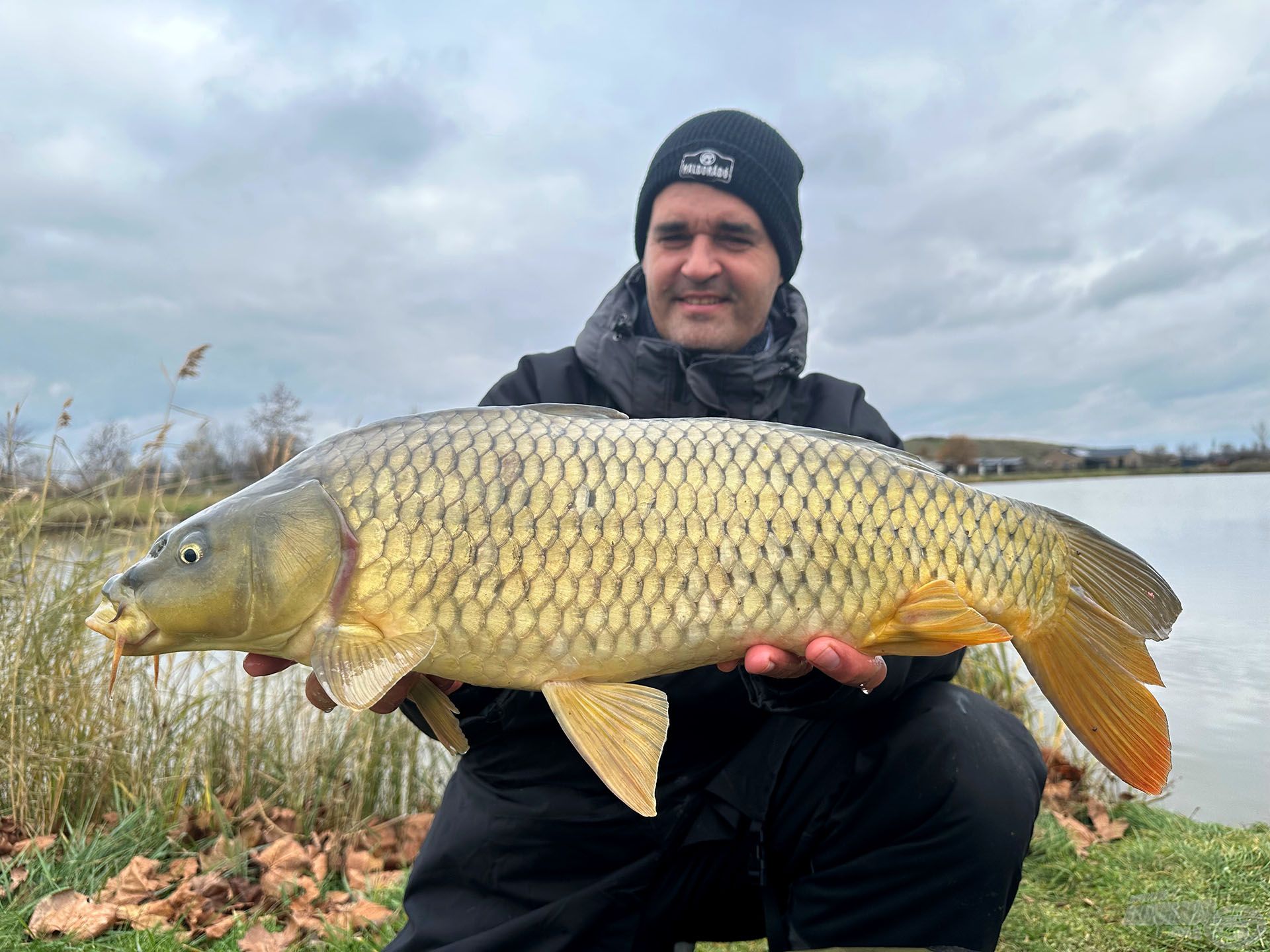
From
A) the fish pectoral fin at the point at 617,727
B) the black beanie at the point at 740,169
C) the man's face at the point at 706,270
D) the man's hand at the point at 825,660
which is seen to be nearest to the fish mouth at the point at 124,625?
the fish pectoral fin at the point at 617,727

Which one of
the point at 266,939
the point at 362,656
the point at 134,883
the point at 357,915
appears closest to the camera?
the point at 362,656

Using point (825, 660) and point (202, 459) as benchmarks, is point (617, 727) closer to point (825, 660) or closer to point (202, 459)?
point (825, 660)

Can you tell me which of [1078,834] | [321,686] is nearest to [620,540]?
[321,686]

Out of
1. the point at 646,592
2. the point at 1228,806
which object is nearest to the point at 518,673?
the point at 646,592

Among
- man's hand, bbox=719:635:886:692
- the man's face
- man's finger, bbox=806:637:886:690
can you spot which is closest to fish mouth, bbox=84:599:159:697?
man's hand, bbox=719:635:886:692

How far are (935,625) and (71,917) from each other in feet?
6.20

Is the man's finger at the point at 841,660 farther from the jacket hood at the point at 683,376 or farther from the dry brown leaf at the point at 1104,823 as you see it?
the dry brown leaf at the point at 1104,823

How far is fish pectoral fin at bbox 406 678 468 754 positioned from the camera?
123cm

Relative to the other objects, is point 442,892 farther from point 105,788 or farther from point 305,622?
point 105,788

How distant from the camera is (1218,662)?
158 inches

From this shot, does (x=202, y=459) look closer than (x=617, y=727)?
No

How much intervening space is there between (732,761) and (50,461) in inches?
91.1

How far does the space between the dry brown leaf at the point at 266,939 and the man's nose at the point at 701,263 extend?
5.67 ft

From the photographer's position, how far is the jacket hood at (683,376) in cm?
181
